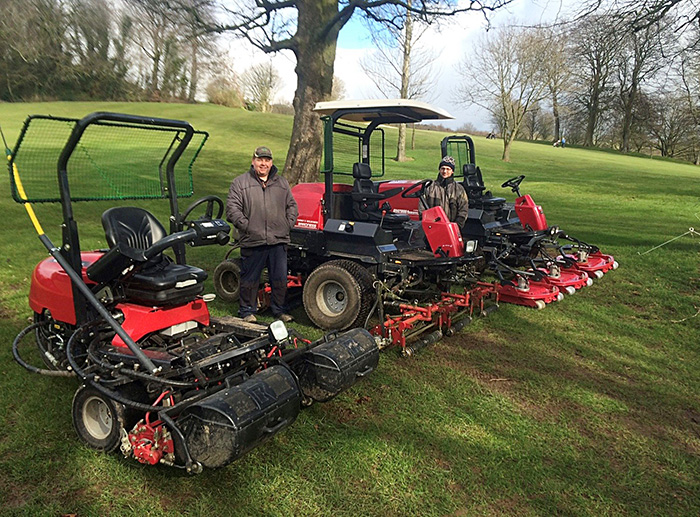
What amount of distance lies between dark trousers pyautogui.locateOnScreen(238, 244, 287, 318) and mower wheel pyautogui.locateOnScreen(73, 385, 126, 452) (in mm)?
1997

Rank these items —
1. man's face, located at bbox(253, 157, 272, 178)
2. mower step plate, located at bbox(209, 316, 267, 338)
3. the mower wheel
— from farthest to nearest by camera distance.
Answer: man's face, located at bbox(253, 157, 272, 178)
mower step plate, located at bbox(209, 316, 267, 338)
the mower wheel

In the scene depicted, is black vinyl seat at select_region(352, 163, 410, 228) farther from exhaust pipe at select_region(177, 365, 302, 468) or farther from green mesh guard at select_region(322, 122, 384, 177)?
exhaust pipe at select_region(177, 365, 302, 468)

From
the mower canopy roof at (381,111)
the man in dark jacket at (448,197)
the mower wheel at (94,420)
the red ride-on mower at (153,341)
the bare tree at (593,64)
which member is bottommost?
the mower wheel at (94,420)

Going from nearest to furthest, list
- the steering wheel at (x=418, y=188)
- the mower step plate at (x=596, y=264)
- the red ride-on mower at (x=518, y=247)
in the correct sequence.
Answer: the red ride-on mower at (x=518, y=247), the steering wheel at (x=418, y=188), the mower step plate at (x=596, y=264)

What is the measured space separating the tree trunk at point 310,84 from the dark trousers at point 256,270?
666 cm

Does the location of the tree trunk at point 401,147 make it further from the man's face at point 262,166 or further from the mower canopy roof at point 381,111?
the man's face at point 262,166

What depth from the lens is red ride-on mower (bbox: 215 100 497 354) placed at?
5.04 metres

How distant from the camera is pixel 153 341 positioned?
3352mm

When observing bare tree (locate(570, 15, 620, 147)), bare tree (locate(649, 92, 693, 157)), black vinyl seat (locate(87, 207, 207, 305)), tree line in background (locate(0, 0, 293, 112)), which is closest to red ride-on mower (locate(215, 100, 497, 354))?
black vinyl seat (locate(87, 207, 207, 305))

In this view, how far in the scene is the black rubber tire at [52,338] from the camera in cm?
366

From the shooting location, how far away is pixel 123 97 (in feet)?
122

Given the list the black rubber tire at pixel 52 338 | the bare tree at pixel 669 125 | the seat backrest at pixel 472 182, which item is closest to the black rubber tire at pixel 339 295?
the black rubber tire at pixel 52 338

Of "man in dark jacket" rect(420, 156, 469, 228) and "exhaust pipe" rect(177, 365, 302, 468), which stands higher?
"man in dark jacket" rect(420, 156, 469, 228)

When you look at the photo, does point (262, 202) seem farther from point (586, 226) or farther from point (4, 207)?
point (586, 226)
